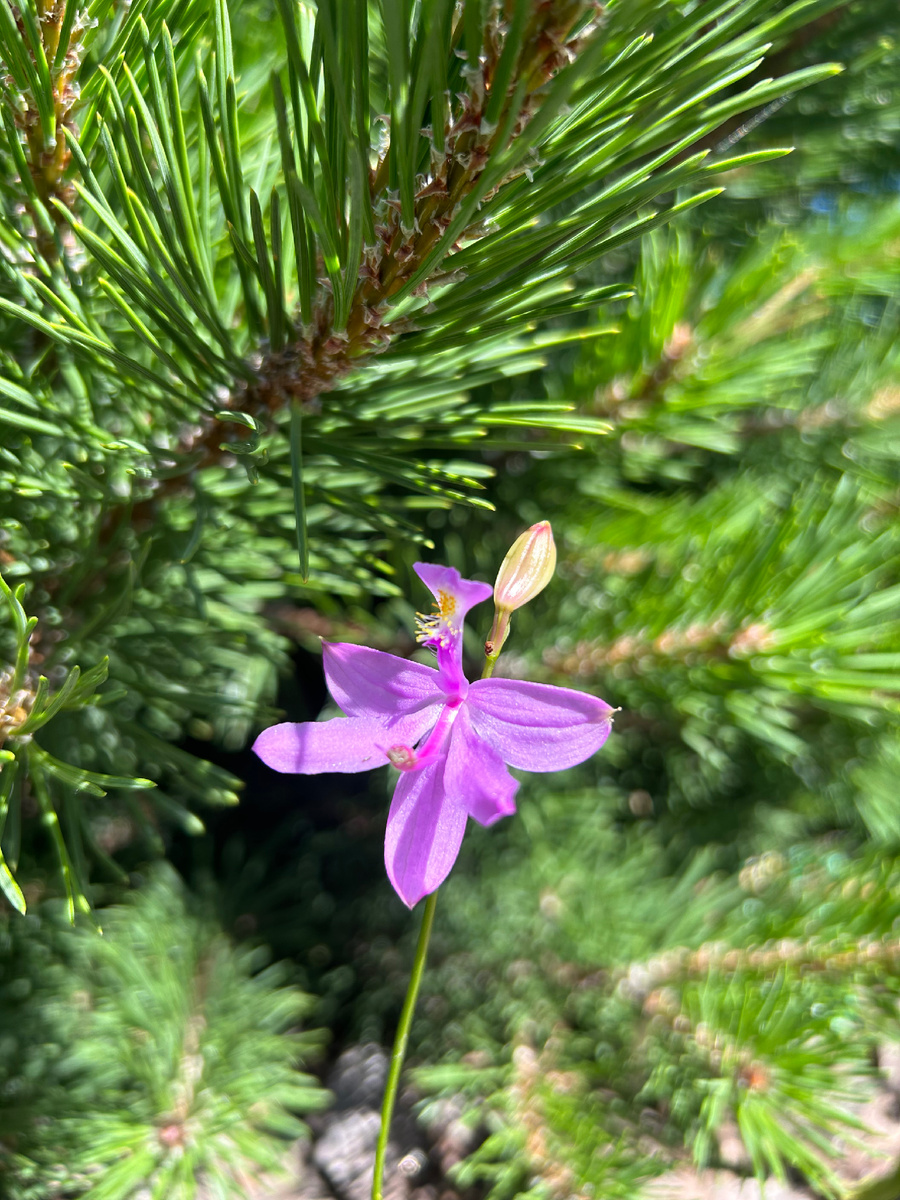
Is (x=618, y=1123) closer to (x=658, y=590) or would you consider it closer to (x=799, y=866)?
(x=799, y=866)

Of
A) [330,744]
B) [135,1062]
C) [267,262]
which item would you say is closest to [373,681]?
[330,744]

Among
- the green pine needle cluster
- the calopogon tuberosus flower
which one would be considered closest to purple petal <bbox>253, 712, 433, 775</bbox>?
the calopogon tuberosus flower

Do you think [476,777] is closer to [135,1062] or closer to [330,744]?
[330,744]

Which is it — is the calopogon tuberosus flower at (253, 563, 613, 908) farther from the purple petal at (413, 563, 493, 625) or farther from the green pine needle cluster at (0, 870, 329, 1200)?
the green pine needle cluster at (0, 870, 329, 1200)

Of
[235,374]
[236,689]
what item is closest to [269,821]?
[236,689]

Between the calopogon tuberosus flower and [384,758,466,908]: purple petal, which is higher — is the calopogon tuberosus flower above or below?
above

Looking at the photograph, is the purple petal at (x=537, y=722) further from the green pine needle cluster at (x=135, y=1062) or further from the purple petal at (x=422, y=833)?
the green pine needle cluster at (x=135, y=1062)

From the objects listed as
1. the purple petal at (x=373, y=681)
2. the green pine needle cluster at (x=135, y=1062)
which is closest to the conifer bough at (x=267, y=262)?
the purple petal at (x=373, y=681)
